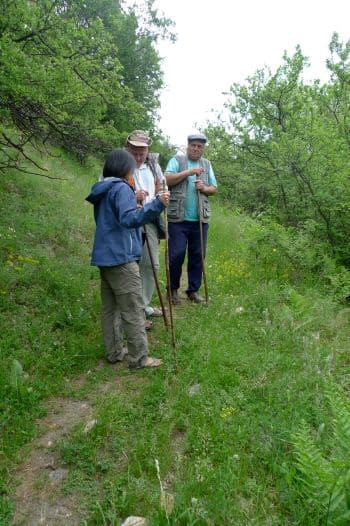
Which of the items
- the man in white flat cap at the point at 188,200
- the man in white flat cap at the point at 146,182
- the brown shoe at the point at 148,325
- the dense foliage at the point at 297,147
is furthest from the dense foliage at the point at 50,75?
the dense foliage at the point at 297,147

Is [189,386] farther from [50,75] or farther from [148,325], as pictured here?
[50,75]

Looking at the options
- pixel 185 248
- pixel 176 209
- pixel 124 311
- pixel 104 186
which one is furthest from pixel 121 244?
pixel 185 248

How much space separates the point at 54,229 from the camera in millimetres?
7496

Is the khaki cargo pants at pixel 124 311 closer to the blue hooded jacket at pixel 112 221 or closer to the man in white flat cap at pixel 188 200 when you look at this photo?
A: the blue hooded jacket at pixel 112 221

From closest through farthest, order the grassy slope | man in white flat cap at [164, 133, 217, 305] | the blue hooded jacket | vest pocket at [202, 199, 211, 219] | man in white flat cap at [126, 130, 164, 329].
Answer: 1. the grassy slope
2. the blue hooded jacket
3. man in white flat cap at [126, 130, 164, 329]
4. man in white flat cap at [164, 133, 217, 305]
5. vest pocket at [202, 199, 211, 219]

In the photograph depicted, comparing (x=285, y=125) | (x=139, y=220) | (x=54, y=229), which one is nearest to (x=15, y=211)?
(x=54, y=229)

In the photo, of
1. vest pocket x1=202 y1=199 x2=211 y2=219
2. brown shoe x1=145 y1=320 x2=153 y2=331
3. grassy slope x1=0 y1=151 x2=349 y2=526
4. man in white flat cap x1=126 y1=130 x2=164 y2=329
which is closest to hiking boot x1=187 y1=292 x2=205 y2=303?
grassy slope x1=0 y1=151 x2=349 y2=526

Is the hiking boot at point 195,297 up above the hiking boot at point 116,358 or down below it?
above

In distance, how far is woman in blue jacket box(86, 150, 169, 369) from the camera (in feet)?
11.6

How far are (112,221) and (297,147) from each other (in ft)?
16.7

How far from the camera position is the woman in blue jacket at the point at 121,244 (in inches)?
140

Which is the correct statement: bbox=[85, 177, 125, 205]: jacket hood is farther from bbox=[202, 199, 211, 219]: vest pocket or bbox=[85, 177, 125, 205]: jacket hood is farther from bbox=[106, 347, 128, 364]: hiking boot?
bbox=[202, 199, 211, 219]: vest pocket

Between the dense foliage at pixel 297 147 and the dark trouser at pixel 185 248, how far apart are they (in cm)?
254

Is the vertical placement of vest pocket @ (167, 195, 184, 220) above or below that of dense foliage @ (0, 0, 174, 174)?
below
